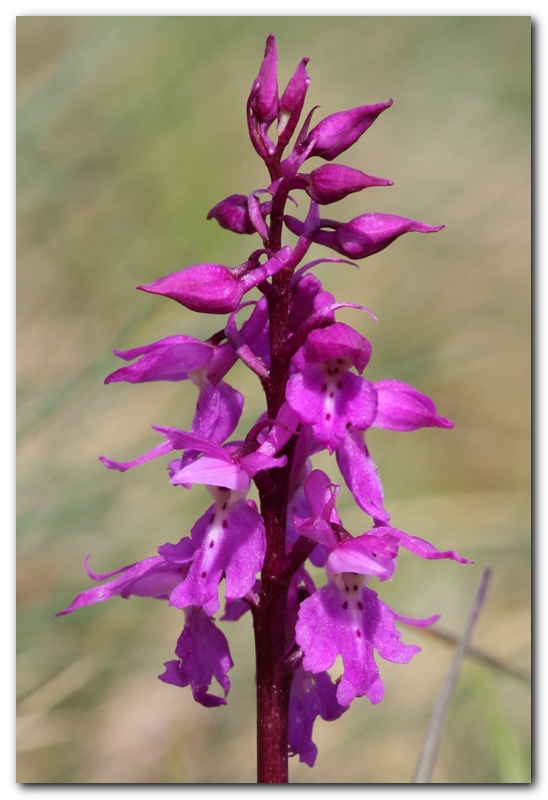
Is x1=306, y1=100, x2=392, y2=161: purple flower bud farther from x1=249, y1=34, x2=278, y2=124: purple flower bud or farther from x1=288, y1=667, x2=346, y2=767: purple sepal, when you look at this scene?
x1=288, y1=667, x2=346, y2=767: purple sepal

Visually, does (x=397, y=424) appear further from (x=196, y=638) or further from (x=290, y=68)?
(x=290, y=68)

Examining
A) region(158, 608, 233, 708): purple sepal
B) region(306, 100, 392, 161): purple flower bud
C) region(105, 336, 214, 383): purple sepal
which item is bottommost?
region(158, 608, 233, 708): purple sepal

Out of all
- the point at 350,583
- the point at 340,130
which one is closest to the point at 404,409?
the point at 350,583

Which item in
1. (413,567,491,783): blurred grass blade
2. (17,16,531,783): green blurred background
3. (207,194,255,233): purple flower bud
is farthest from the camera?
(17,16,531,783): green blurred background

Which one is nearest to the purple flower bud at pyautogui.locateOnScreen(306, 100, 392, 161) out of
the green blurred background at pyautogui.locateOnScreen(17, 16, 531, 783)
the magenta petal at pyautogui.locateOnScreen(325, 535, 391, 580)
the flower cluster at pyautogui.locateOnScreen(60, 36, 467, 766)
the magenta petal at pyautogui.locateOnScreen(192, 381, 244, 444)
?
the flower cluster at pyautogui.locateOnScreen(60, 36, 467, 766)

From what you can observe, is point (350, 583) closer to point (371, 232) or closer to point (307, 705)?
point (307, 705)

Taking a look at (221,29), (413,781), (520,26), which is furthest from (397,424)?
(520,26)

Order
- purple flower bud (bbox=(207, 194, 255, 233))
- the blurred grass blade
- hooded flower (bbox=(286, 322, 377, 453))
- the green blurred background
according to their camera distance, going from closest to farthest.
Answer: hooded flower (bbox=(286, 322, 377, 453)), purple flower bud (bbox=(207, 194, 255, 233)), the blurred grass blade, the green blurred background
